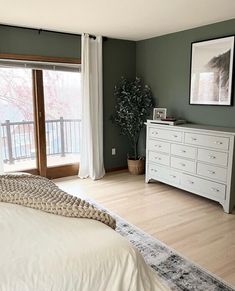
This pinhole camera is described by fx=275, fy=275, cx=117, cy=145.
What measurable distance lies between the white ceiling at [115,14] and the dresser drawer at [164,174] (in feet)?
6.64

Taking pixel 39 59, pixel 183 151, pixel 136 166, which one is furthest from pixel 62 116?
pixel 183 151

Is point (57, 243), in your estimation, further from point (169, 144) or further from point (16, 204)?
point (169, 144)

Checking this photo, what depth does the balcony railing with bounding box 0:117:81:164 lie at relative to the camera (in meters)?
4.13

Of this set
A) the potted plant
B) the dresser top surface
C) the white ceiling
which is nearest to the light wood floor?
the potted plant

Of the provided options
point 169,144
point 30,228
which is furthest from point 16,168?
point 30,228

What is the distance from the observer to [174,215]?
3.20 metres

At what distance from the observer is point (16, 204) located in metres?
1.67

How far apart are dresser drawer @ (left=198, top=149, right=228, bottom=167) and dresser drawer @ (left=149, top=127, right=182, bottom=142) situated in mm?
390

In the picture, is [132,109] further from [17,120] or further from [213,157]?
[17,120]

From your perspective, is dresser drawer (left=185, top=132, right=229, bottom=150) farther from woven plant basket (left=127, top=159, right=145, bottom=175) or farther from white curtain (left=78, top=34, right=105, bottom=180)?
white curtain (left=78, top=34, right=105, bottom=180)

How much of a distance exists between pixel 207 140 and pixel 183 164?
525mm

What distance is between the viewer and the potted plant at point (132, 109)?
15.0 feet

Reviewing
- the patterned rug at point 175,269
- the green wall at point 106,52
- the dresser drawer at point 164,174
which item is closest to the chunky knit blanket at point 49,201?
the patterned rug at point 175,269

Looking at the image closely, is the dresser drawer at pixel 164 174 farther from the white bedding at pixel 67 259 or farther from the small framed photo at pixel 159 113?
the white bedding at pixel 67 259
